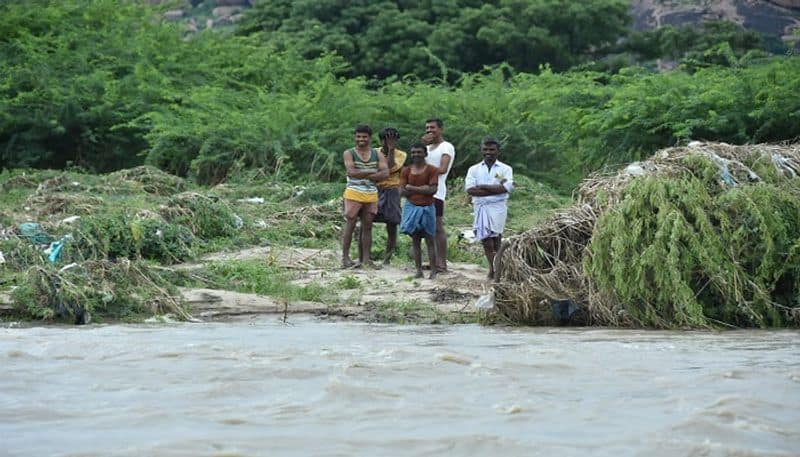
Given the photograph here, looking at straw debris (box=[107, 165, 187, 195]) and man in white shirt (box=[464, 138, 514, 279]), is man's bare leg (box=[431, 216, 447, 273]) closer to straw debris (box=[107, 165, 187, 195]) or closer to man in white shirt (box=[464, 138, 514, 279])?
man in white shirt (box=[464, 138, 514, 279])

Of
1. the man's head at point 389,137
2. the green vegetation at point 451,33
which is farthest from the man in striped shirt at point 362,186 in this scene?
the green vegetation at point 451,33

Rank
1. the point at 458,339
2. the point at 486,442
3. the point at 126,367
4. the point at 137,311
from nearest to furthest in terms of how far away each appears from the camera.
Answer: the point at 486,442 → the point at 126,367 → the point at 458,339 → the point at 137,311

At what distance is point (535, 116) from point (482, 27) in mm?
8149

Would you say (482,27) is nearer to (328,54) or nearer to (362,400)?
(328,54)

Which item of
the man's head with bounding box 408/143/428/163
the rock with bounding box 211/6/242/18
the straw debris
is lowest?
the straw debris

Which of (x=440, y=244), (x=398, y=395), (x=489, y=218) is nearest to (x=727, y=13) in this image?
(x=440, y=244)

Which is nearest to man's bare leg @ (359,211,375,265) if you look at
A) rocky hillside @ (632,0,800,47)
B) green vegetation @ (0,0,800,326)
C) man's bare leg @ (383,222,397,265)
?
man's bare leg @ (383,222,397,265)

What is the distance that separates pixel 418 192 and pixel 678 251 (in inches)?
126

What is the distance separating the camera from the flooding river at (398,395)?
209 inches

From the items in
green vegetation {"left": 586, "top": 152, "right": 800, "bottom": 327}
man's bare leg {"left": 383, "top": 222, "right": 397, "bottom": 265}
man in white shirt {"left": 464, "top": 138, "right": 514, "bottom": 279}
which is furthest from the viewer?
man's bare leg {"left": 383, "top": 222, "right": 397, "bottom": 265}

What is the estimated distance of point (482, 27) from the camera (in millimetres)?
27109

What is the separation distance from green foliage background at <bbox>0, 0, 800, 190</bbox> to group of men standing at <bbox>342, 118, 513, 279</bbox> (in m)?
5.29

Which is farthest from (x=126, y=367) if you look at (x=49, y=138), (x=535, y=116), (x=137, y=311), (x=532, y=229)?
(x=49, y=138)

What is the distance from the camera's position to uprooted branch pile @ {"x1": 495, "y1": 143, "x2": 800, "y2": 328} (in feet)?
32.5
